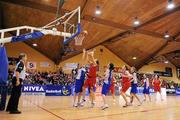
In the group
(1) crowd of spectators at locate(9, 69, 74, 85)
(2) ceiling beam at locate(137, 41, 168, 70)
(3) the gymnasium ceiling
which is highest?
(3) the gymnasium ceiling

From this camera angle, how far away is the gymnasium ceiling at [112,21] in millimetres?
13555

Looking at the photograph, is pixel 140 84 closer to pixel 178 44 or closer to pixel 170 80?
pixel 178 44

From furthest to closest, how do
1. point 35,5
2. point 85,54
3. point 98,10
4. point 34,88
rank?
point 34,88
point 98,10
point 35,5
point 85,54

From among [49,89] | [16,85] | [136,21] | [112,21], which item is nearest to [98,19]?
[112,21]

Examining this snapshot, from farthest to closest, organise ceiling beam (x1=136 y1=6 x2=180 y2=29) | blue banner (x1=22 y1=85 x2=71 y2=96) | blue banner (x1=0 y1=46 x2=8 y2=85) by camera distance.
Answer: blue banner (x1=22 y1=85 x2=71 y2=96) < ceiling beam (x1=136 y1=6 x2=180 y2=29) < blue banner (x1=0 y1=46 x2=8 y2=85)

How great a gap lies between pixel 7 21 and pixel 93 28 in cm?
707

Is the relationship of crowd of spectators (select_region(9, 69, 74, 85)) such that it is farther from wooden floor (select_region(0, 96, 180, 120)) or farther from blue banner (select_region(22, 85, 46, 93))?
wooden floor (select_region(0, 96, 180, 120))

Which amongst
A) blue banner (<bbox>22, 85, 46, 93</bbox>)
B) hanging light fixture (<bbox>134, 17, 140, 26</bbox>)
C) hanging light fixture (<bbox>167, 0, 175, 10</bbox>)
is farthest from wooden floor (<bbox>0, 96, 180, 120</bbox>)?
hanging light fixture (<bbox>134, 17, 140, 26</bbox>)

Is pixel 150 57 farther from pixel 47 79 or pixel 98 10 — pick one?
pixel 98 10

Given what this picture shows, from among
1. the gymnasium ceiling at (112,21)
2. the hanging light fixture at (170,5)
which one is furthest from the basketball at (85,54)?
the hanging light fixture at (170,5)

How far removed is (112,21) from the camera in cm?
A: 1627

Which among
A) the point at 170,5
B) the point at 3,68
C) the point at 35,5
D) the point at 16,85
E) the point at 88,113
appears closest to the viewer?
the point at 16,85

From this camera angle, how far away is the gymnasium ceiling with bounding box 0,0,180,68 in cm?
1356

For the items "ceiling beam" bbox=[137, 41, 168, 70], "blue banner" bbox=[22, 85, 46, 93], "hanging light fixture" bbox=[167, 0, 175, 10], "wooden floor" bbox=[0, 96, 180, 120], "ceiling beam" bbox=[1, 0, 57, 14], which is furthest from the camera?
"ceiling beam" bbox=[137, 41, 168, 70]
